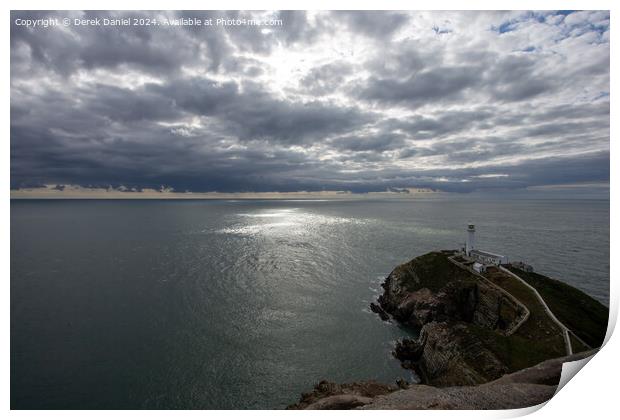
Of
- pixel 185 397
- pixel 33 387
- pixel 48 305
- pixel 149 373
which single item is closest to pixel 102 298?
pixel 48 305

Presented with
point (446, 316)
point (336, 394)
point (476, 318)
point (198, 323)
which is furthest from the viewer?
point (446, 316)

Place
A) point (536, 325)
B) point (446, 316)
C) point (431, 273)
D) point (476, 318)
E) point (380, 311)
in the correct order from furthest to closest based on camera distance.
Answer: point (431, 273)
point (380, 311)
point (446, 316)
point (476, 318)
point (536, 325)

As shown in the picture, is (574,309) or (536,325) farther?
(574,309)

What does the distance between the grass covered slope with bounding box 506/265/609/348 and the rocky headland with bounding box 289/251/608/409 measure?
11 cm

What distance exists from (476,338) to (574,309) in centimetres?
1492

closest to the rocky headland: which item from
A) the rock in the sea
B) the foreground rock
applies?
the foreground rock

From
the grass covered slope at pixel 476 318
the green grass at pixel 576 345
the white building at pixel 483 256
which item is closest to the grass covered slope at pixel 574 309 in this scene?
the grass covered slope at pixel 476 318

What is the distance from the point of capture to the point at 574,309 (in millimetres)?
28188

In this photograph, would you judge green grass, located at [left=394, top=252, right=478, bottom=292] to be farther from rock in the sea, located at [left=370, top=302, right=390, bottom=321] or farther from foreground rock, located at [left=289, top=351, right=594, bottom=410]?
foreground rock, located at [left=289, top=351, right=594, bottom=410]

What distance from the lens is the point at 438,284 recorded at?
123 feet

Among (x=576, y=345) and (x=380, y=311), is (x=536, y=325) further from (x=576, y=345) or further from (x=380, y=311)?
(x=380, y=311)

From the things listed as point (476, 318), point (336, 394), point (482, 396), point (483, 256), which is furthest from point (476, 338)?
point (483, 256)

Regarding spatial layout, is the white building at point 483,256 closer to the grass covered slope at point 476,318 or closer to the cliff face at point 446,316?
the grass covered slope at point 476,318

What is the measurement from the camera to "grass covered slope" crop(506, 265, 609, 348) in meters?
24.3
